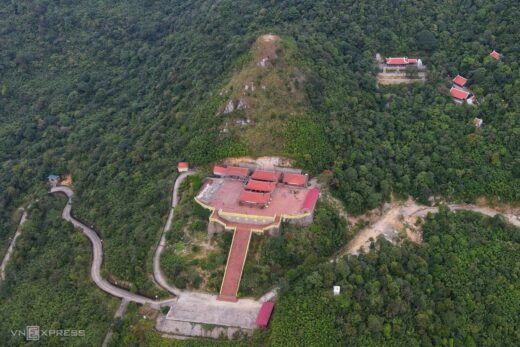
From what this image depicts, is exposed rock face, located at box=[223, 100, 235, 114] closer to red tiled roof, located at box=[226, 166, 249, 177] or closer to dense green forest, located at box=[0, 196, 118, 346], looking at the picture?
red tiled roof, located at box=[226, 166, 249, 177]

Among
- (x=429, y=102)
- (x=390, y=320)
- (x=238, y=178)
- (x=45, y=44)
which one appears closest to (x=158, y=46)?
(x=45, y=44)

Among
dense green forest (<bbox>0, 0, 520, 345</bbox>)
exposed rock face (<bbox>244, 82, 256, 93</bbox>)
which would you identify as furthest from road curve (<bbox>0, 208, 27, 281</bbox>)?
exposed rock face (<bbox>244, 82, 256, 93</bbox>)

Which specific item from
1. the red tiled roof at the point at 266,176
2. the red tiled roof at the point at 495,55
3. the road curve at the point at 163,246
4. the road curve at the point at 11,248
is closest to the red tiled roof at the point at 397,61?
the red tiled roof at the point at 495,55

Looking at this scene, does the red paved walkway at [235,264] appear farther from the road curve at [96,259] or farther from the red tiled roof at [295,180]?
the red tiled roof at [295,180]

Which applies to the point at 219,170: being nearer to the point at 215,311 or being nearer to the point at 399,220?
the point at 215,311

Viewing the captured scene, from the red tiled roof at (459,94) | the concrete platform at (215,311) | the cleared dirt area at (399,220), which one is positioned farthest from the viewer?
the red tiled roof at (459,94)
